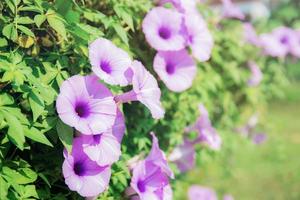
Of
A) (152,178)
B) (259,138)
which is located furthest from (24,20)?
(259,138)

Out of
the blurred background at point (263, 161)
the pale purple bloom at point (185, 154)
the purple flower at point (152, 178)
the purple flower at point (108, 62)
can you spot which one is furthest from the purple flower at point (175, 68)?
the blurred background at point (263, 161)

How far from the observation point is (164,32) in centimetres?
251

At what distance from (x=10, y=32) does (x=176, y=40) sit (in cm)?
81

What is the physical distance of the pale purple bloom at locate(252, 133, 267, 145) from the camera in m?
4.31

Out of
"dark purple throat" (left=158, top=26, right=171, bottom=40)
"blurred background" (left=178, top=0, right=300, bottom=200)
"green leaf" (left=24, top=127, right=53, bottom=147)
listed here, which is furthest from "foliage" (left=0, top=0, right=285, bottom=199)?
"blurred background" (left=178, top=0, right=300, bottom=200)

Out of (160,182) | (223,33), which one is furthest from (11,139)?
(223,33)

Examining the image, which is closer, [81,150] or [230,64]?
[81,150]

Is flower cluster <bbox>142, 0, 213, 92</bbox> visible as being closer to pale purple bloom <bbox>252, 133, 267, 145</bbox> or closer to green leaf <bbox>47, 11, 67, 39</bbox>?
green leaf <bbox>47, 11, 67, 39</bbox>

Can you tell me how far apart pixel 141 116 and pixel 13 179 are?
3.09 feet

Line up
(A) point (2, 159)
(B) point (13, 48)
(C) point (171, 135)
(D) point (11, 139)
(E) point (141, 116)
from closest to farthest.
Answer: (D) point (11, 139), (A) point (2, 159), (B) point (13, 48), (E) point (141, 116), (C) point (171, 135)

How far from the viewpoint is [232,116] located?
3.95 metres

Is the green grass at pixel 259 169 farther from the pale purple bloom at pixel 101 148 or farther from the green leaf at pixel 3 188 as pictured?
the green leaf at pixel 3 188

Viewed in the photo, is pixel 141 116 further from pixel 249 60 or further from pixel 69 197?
pixel 249 60

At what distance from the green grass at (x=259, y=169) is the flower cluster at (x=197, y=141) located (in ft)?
2.31
